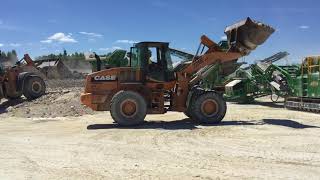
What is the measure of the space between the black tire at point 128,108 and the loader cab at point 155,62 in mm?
900

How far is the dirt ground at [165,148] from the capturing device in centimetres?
899

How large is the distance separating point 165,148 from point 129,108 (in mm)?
4734

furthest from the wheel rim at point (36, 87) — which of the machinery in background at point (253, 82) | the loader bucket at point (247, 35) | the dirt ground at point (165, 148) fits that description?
the loader bucket at point (247, 35)

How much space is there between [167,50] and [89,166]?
7814mm

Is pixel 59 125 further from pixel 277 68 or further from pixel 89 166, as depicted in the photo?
pixel 277 68

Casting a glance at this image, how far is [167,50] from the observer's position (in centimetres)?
1672

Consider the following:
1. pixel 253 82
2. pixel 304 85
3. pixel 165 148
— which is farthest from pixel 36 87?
pixel 165 148

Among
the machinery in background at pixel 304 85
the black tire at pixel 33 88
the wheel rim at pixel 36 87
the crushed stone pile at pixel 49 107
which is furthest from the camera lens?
the wheel rim at pixel 36 87

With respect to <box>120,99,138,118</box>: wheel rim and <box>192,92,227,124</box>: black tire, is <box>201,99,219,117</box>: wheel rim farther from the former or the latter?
<box>120,99,138,118</box>: wheel rim

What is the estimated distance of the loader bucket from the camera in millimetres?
16047

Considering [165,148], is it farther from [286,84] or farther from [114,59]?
[286,84]

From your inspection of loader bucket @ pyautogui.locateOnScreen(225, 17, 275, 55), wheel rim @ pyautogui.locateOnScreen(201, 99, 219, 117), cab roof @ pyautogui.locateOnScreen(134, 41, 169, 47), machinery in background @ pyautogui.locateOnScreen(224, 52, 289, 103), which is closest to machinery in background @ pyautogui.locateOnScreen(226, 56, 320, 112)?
machinery in background @ pyautogui.locateOnScreen(224, 52, 289, 103)

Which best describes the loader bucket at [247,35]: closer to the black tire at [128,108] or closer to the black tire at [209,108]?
the black tire at [209,108]

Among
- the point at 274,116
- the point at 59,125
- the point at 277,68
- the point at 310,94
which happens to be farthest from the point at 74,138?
the point at 277,68
